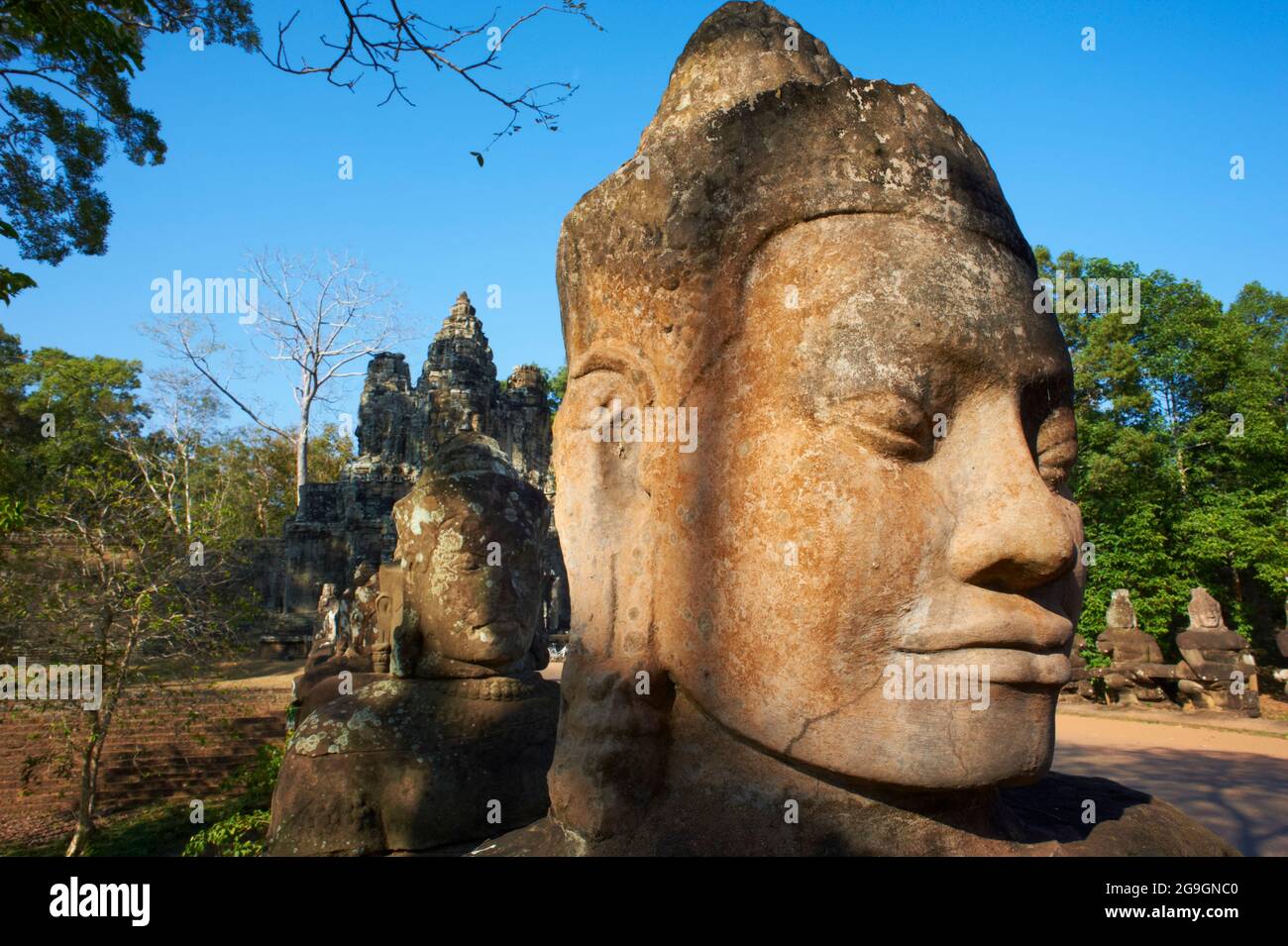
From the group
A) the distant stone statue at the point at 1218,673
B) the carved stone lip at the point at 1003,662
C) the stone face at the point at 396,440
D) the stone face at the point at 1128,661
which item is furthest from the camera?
the stone face at the point at 396,440

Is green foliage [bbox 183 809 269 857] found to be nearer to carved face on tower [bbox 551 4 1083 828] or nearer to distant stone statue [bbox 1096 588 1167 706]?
carved face on tower [bbox 551 4 1083 828]

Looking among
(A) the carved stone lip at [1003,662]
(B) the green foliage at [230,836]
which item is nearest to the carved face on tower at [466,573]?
(B) the green foliage at [230,836]

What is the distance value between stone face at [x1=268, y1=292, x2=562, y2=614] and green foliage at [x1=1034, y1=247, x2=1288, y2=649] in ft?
42.2

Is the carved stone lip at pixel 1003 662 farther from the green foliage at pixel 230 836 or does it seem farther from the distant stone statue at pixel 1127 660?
the distant stone statue at pixel 1127 660

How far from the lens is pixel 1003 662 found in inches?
61.0

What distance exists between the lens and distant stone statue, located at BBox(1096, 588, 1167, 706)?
12562 millimetres

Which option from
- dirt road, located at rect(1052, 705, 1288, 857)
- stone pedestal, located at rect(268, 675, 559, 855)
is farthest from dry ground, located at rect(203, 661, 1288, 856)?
stone pedestal, located at rect(268, 675, 559, 855)

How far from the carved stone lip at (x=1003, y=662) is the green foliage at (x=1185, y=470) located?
1776cm

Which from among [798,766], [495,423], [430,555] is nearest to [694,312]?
[798,766]

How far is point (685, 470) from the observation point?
71.1 inches

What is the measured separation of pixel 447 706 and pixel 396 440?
2191 centimetres

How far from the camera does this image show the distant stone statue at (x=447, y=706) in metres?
2.99

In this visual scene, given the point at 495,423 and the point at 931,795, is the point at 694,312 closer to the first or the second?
the point at 931,795

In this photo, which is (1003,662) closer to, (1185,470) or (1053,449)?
(1053,449)
